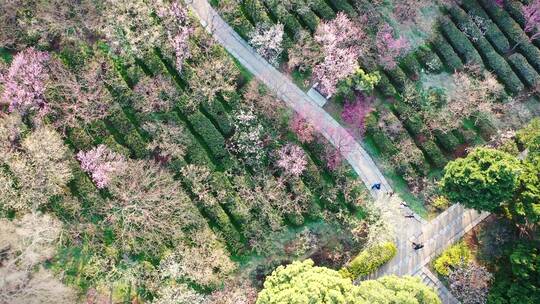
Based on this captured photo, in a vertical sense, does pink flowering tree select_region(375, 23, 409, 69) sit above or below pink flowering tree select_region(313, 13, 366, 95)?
below

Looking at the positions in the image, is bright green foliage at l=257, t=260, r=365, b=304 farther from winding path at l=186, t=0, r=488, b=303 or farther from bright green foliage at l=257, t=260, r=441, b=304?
winding path at l=186, t=0, r=488, b=303

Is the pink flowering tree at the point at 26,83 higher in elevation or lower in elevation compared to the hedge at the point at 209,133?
higher

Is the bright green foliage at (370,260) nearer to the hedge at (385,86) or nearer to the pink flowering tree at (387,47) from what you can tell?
the hedge at (385,86)

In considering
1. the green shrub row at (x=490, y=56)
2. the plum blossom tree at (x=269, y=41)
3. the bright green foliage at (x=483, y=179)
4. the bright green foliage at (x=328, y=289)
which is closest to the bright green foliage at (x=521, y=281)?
the bright green foliage at (x=483, y=179)

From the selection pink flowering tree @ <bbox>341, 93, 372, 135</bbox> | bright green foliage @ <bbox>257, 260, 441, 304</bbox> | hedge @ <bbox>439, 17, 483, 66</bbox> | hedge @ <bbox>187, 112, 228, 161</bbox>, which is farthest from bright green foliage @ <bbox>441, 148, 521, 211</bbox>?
hedge @ <bbox>187, 112, 228, 161</bbox>

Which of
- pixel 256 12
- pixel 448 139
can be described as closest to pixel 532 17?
pixel 448 139

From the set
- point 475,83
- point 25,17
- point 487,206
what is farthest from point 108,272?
point 475,83
